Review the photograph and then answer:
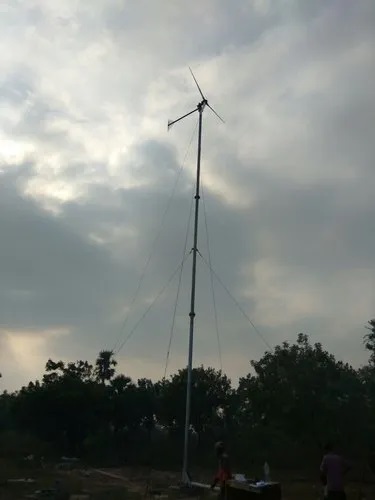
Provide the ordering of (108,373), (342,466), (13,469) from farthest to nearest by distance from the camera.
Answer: (108,373) → (13,469) → (342,466)

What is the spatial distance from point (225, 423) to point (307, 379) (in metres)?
17.5

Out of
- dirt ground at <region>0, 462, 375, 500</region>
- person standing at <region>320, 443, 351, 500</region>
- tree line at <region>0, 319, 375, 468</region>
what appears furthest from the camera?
tree line at <region>0, 319, 375, 468</region>

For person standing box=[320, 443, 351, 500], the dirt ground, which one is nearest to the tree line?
the dirt ground

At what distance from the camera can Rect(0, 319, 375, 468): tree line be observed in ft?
129

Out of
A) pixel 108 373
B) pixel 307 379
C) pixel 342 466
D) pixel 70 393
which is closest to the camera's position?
pixel 342 466

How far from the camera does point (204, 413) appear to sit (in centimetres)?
5525

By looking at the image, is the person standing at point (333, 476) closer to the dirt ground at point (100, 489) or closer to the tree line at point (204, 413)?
the dirt ground at point (100, 489)

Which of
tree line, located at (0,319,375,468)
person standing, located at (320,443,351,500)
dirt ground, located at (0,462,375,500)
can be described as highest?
tree line, located at (0,319,375,468)

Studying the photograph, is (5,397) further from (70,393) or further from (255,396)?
(255,396)

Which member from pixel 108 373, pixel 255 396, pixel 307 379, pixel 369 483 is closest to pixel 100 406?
pixel 108 373

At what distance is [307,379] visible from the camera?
132 ft

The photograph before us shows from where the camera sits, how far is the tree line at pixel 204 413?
1554 inches

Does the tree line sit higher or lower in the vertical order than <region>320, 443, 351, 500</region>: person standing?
higher

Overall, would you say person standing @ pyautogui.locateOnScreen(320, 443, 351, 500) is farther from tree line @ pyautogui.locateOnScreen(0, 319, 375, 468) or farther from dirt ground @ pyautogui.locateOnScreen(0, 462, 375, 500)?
Result: tree line @ pyautogui.locateOnScreen(0, 319, 375, 468)
